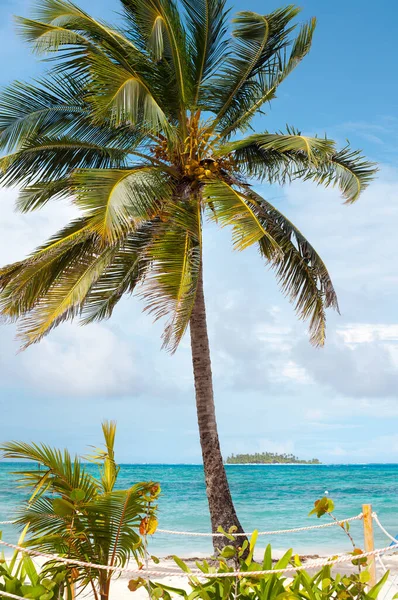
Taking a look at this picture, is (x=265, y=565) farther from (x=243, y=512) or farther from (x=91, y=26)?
(x=243, y=512)

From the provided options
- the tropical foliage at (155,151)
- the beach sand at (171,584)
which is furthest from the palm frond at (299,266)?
the beach sand at (171,584)

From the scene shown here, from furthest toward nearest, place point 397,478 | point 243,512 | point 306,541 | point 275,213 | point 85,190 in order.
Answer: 1. point 397,478
2. point 243,512
3. point 306,541
4. point 275,213
5. point 85,190

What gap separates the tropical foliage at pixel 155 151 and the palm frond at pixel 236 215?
0.07 ft

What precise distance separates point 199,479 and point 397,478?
1404 centimetres

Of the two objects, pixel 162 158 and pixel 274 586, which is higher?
pixel 162 158

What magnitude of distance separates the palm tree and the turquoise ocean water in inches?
165

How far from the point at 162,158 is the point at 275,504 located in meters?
23.0

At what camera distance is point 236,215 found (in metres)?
8.38

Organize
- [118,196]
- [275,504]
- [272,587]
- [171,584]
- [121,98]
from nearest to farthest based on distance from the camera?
[272,587] → [118,196] → [121,98] → [171,584] → [275,504]

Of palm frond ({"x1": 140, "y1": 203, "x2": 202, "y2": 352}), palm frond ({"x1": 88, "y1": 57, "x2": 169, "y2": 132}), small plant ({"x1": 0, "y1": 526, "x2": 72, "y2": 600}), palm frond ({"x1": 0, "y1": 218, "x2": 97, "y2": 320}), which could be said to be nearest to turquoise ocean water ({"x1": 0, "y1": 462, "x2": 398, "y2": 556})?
palm frond ({"x1": 0, "y1": 218, "x2": 97, "y2": 320})

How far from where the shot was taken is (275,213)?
10.4m

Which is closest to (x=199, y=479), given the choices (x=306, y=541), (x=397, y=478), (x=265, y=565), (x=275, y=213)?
(x=397, y=478)

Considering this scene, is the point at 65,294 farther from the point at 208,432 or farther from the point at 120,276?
the point at 208,432

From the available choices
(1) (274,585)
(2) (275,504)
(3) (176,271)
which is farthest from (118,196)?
(2) (275,504)
